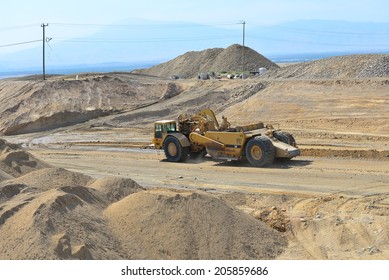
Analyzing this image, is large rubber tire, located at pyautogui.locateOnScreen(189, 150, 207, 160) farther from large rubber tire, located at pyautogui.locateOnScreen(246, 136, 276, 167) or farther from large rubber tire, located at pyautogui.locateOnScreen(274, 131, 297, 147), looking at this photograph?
large rubber tire, located at pyautogui.locateOnScreen(274, 131, 297, 147)

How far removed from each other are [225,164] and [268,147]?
6.27ft

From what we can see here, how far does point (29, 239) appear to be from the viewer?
27.6ft

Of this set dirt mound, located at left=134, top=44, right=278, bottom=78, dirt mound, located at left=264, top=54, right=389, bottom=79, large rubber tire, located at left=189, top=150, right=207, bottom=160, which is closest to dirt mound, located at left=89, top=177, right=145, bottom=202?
large rubber tire, located at left=189, top=150, right=207, bottom=160

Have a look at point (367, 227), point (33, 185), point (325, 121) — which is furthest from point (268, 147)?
point (325, 121)

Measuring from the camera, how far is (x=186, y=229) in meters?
9.72

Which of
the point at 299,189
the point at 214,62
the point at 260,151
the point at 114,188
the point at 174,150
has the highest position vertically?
the point at 214,62

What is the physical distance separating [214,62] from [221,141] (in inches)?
1728

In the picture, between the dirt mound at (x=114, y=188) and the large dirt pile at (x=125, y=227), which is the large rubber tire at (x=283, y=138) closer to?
the dirt mound at (x=114, y=188)

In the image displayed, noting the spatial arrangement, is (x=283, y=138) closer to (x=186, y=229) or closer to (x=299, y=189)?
(x=299, y=189)

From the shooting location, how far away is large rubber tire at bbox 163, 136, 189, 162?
19.7 meters

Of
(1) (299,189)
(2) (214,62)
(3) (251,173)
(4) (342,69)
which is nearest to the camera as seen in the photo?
(1) (299,189)

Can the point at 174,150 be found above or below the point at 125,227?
above

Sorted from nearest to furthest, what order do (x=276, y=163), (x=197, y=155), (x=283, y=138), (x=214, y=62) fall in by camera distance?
(x=276, y=163)
(x=283, y=138)
(x=197, y=155)
(x=214, y=62)

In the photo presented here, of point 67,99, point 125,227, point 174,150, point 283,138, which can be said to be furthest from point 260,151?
point 67,99
